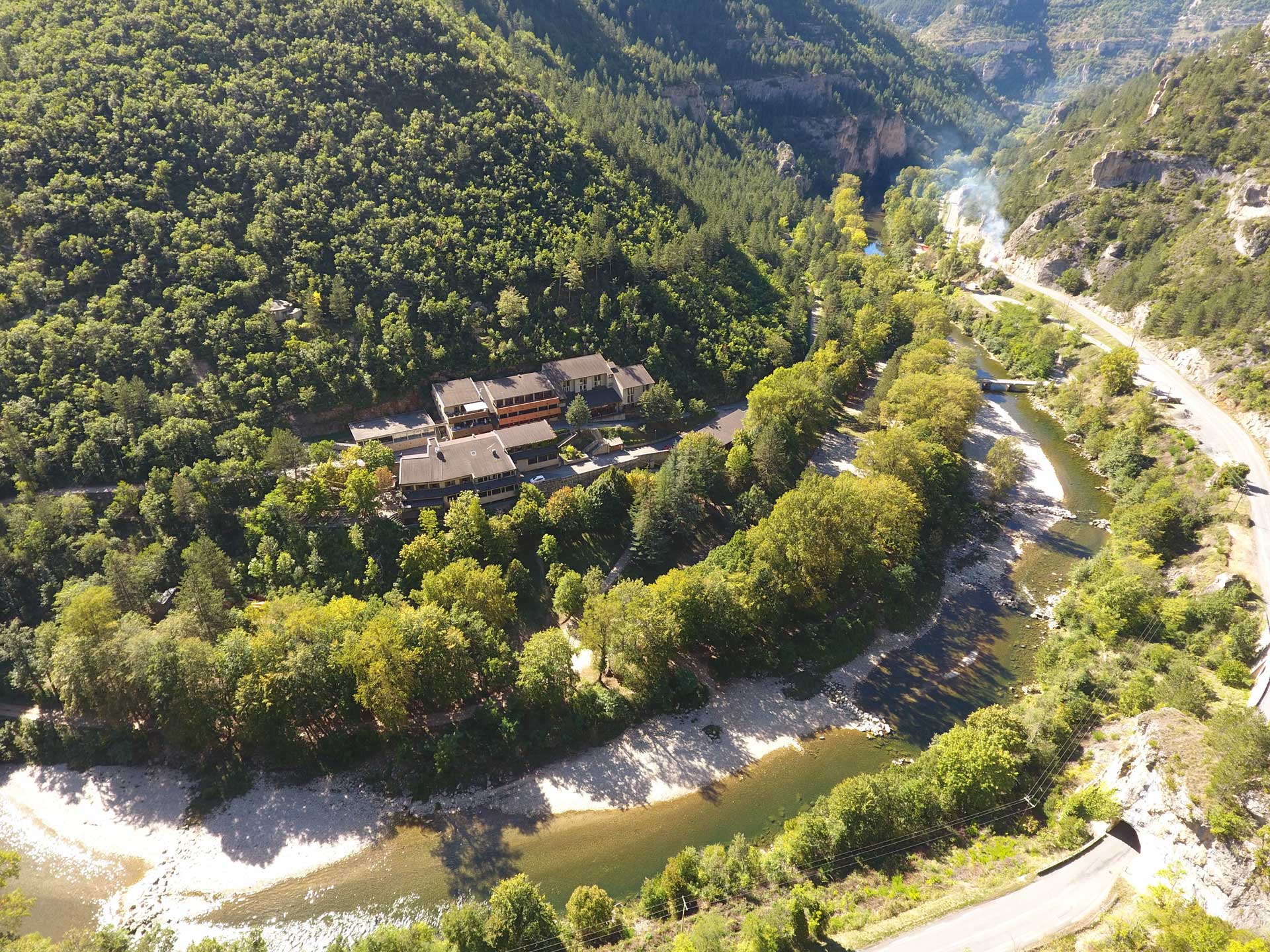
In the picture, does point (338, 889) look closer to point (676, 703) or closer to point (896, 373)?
point (676, 703)

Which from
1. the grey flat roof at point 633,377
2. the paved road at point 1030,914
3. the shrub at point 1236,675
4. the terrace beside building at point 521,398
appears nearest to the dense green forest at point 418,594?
the grey flat roof at point 633,377

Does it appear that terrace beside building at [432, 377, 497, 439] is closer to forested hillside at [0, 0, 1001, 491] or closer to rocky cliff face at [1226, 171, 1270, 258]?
forested hillside at [0, 0, 1001, 491]

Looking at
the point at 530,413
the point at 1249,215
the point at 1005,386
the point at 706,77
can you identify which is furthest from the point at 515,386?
the point at 706,77

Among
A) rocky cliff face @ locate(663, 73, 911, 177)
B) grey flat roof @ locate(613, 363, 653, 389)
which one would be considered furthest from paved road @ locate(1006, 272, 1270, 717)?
rocky cliff face @ locate(663, 73, 911, 177)

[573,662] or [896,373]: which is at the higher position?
[896,373]

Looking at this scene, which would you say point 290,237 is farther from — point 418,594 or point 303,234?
point 418,594

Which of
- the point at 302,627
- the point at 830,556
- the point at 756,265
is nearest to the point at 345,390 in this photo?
the point at 302,627

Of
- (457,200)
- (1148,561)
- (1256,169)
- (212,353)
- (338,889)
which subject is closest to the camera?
(338,889)

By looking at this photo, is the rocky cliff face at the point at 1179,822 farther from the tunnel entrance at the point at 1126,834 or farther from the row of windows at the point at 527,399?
the row of windows at the point at 527,399
